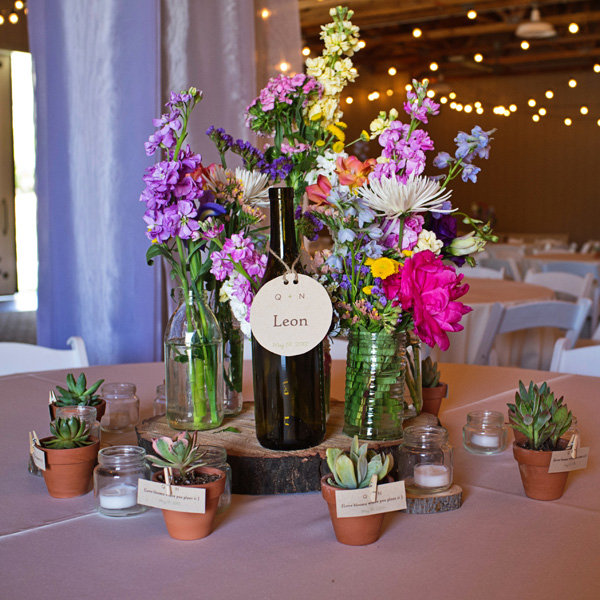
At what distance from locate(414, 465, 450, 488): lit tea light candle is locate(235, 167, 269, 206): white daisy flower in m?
0.44

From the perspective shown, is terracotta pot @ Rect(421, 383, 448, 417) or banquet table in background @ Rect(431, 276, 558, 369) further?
banquet table in background @ Rect(431, 276, 558, 369)

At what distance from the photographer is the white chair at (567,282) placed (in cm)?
421

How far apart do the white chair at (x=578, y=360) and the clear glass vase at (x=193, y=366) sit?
1.11 m

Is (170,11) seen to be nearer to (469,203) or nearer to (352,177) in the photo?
(352,177)

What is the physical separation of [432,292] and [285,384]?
217 mm

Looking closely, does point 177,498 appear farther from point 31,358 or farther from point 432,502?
point 31,358

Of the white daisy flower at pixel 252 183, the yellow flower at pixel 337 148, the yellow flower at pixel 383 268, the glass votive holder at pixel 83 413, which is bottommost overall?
the glass votive holder at pixel 83 413

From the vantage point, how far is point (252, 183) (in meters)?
1.05

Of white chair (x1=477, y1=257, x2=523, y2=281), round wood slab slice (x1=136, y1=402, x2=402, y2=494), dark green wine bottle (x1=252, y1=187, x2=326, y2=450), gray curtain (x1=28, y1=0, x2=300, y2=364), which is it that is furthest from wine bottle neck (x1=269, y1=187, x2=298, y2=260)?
white chair (x1=477, y1=257, x2=523, y2=281)

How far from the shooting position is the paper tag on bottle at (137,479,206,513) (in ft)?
2.56

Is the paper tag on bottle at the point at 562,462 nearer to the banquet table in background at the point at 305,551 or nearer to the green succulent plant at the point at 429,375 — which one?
the banquet table in background at the point at 305,551

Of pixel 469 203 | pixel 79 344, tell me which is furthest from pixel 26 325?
pixel 469 203

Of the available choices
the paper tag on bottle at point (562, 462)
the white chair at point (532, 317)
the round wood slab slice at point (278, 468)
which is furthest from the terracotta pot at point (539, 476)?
the white chair at point (532, 317)

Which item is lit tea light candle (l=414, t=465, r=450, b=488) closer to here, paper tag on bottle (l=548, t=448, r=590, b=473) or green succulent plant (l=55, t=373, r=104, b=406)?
paper tag on bottle (l=548, t=448, r=590, b=473)
